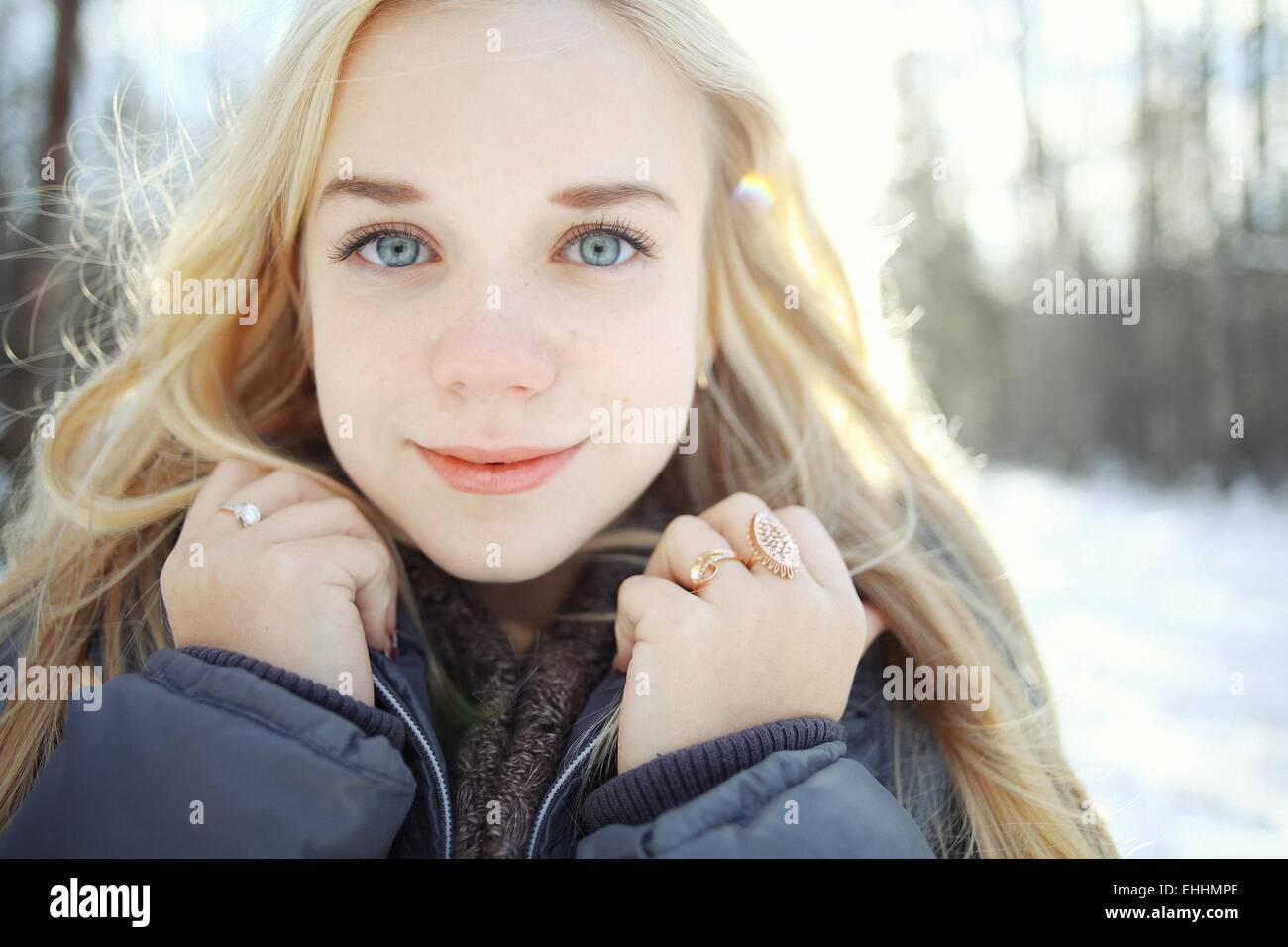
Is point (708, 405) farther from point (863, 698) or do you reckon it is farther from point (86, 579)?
point (86, 579)

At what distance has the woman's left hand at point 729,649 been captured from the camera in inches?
52.2

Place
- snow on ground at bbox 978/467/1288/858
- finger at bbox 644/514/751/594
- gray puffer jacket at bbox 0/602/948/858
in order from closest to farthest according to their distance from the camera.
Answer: gray puffer jacket at bbox 0/602/948/858
finger at bbox 644/514/751/594
snow on ground at bbox 978/467/1288/858

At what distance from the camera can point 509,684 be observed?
159 centimetres

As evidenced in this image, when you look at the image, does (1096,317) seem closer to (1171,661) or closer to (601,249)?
(1171,661)

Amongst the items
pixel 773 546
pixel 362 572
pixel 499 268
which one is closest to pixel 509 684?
pixel 362 572

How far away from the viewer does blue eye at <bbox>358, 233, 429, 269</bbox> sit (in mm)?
1501

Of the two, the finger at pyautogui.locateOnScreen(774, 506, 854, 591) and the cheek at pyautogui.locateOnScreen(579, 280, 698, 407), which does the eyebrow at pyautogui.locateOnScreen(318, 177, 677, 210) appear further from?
the finger at pyautogui.locateOnScreen(774, 506, 854, 591)

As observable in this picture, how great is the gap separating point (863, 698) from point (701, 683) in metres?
0.51

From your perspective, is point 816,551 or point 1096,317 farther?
point 1096,317

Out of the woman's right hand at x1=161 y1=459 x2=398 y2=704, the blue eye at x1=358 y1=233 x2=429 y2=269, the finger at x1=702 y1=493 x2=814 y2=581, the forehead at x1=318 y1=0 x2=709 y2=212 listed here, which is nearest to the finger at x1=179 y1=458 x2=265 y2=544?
the woman's right hand at x1=161 y1=459 x2=398 y2=704

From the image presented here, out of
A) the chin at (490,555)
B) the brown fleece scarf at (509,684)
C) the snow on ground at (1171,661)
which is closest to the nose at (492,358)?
the chin at (490,555)

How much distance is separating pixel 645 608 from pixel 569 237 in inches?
26.0

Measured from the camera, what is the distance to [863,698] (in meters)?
1.68
